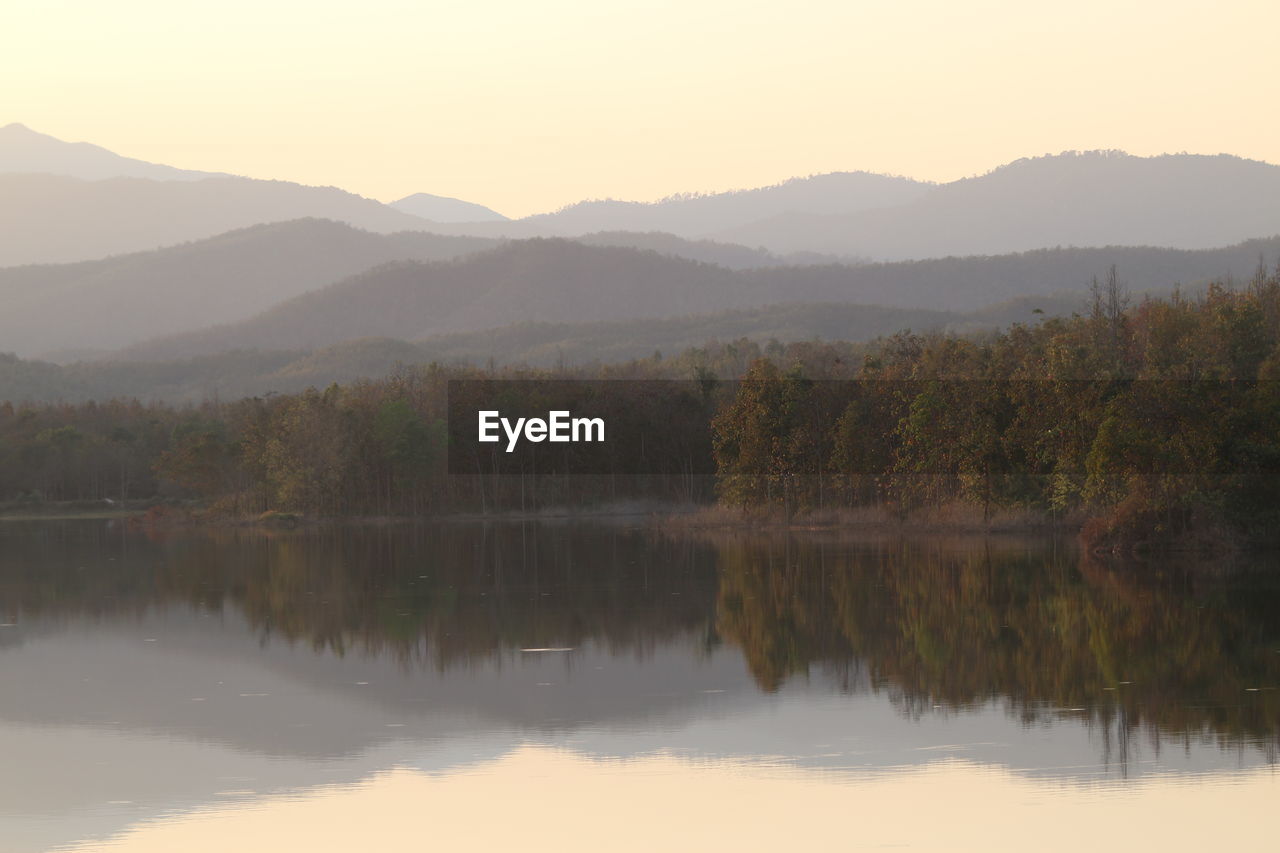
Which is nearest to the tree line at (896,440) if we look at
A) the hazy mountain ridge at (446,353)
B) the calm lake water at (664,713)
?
the calm lake water at (664,713)

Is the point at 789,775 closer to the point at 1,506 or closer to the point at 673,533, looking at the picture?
the point at 673,533

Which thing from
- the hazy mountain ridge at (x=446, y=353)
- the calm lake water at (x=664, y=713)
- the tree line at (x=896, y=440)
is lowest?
the calm lake water at (x=664, y=713)

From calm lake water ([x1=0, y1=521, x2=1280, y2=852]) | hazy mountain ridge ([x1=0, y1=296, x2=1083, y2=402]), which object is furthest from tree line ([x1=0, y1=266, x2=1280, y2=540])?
hazy mountain ridge ([x1=0, y1=296, x2=1083, y2=402])

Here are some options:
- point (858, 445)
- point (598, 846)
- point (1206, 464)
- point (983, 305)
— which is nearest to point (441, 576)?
point (1206, 464)

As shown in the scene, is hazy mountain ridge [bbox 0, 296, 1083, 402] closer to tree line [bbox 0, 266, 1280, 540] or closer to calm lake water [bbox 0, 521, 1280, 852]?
tree line [bbox 0, 266, 1280, 540]

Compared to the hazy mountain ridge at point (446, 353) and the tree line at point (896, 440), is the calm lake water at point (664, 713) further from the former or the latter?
the hazy mountain ridge at point (446, 353)

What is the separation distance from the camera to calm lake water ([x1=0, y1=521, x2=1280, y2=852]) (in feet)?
43.7

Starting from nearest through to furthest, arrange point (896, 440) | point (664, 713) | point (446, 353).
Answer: point (664, 713)
point (896, 440)
point (446, 353)

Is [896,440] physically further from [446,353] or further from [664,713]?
[446,353]

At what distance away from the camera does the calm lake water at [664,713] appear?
524 inches

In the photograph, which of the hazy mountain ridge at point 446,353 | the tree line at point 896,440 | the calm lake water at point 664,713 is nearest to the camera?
the calm lake water at point 664,713

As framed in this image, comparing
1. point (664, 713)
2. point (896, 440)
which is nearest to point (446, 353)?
point (896, 440)

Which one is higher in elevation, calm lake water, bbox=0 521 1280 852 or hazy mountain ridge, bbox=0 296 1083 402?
hazy mountain ridge, bbox=0 296 1083 402

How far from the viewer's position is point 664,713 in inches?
733
